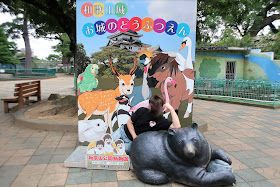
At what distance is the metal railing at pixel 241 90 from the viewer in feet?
30.4

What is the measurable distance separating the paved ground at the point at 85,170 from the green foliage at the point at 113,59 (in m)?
1.72

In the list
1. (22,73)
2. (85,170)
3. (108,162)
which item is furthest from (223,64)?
(22,73)

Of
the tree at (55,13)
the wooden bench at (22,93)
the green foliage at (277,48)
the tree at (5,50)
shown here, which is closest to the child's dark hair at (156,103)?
the tree at (55,13)

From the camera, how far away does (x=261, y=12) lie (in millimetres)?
24594

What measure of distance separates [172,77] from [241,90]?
7042 mm

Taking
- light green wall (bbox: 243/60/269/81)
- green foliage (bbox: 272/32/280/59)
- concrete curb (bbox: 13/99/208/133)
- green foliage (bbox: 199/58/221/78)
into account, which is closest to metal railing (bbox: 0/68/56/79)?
green foliage (bbox: 199/58/221/78)

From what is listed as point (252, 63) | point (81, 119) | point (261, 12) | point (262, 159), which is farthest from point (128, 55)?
point (261, 12)

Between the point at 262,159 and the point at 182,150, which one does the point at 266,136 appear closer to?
the point at 262,159

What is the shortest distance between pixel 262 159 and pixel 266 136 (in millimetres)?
1654

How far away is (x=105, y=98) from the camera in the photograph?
13.9 feet

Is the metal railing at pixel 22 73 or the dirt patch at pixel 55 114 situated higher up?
the metal railing at pixel 22 73

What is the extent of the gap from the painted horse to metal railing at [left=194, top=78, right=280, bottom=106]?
6.60 m

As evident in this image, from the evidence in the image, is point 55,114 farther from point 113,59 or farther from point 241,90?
point 241,90

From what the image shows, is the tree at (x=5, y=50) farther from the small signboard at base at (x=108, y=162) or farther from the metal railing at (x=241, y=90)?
the small signboard at base at (x=108, y=162)
